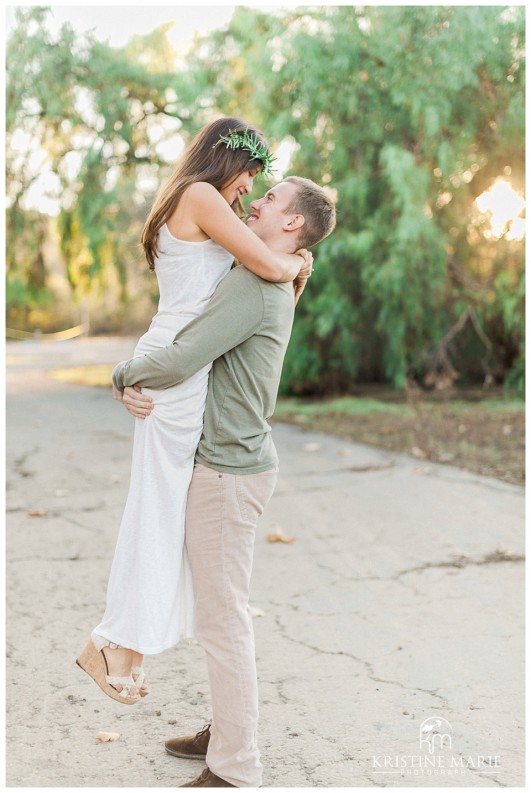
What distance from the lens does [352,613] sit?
3.66 m

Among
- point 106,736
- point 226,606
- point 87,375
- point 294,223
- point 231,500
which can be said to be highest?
point 294,223

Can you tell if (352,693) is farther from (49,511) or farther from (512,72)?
(512,72)

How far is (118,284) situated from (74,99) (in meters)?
2.54

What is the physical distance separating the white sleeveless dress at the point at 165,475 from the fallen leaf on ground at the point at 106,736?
450 mm

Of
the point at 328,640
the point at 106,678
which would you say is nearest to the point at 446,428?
the point at 328,640

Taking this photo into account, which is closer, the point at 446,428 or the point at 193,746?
the point at 193,746

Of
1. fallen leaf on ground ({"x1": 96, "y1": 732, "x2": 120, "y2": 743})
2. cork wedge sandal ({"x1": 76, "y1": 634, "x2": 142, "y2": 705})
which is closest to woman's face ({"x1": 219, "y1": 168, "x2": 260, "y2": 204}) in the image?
cork wedge sandal ({"x1": 76, "y1": 634, "x2": 142, "y2": 705})

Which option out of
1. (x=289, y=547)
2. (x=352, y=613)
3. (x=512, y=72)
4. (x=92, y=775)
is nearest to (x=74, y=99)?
(x=512, y=72)

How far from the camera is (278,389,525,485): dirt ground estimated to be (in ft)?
21.9

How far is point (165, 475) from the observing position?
2.29m

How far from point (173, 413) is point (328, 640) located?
1.47 metres

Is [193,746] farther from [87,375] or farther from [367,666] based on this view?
[87,375]

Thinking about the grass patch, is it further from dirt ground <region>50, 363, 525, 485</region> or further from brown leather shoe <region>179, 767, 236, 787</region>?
brown leather shoe <region>179, 767, 236, 787</region>

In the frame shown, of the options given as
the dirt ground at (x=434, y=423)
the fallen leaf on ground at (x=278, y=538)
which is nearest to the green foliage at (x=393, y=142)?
the dirt ground at (x=434, y=423)
